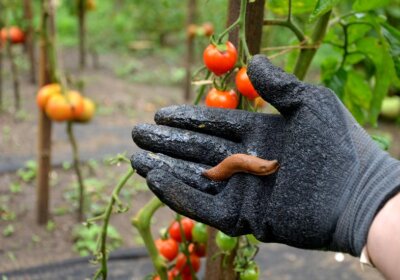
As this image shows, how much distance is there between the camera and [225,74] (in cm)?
97

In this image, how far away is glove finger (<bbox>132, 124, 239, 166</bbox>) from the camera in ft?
2.93

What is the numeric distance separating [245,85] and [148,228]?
416mm

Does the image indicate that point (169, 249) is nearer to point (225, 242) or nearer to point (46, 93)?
point (225, 242)

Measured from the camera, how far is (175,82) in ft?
18.1

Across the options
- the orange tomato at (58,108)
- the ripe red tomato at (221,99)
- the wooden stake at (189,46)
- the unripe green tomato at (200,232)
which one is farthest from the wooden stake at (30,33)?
the ripe red tomato at (221,99)

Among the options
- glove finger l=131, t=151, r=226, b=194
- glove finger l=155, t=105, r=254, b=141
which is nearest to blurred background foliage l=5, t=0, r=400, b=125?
glove finger l=155, t=105, r=254, b=141

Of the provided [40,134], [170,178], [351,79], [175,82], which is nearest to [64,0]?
[175,82]

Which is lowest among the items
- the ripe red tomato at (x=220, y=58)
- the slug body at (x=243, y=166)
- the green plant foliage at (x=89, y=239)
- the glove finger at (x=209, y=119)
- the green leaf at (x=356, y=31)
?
the green plant foliage at (x=89, y=239)

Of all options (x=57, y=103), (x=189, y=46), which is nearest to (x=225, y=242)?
(x=57, y=103)

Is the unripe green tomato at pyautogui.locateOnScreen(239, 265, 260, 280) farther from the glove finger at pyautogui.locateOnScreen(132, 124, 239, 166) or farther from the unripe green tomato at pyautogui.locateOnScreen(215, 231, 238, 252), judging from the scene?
the glove finger at pyautogui.locateOnScreen(132, 124, 239, 166)

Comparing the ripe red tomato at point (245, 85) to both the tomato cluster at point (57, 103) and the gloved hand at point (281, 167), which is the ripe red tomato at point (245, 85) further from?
the tomato cluster at point (57, 103)

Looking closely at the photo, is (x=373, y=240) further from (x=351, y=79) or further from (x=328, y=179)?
(x=351, y=79)

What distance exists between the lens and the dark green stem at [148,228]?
112cm

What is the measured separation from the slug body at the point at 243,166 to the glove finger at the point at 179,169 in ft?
0.09
